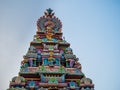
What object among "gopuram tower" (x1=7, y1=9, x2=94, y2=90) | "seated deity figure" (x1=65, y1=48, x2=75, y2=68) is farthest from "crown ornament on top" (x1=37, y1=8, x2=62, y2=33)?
"seated deity figure" (x1=65, y1=48, x2=75, y2=68)

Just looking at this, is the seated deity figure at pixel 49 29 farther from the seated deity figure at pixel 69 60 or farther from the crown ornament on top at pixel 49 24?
the seated deity figure at pixel 69 60

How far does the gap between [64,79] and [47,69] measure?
1964 millimetres

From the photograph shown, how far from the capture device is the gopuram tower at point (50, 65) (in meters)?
21.8

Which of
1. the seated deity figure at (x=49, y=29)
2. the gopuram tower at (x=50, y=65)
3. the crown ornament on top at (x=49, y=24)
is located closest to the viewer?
the gopuram tower at (x=50, y=65)

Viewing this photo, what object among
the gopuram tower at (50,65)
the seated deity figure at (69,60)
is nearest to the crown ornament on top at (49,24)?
the gopuram tower at (50,65)

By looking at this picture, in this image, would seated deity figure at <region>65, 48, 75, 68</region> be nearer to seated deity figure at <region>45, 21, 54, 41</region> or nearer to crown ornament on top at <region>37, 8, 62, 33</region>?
seated deity figure at <region>45, 21, 54, 41</region>

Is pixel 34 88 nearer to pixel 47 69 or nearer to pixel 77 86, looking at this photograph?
pixel 47 69

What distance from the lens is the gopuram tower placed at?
2183 centimetres

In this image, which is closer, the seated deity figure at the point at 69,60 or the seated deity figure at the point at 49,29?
the seated deity figure at the point at 69,60

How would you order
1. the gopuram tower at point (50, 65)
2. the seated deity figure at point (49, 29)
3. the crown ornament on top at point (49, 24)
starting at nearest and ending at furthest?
1. the gopuram tower at point (50, 65)
2. the seated deity figure at point (49, 29)
3. the crown ornament on top at point (49, 24)

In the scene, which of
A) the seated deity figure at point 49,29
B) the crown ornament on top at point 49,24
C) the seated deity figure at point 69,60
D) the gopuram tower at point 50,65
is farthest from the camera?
the crown ornament on top at point 49,24

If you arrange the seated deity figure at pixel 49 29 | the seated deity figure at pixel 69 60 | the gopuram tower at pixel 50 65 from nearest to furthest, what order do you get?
the gopuram tower at pixel 50 65, the seated deity figure at pixel 69 60, the seated deity figure at pixel 49 29

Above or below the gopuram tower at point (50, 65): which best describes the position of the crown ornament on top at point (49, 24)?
above

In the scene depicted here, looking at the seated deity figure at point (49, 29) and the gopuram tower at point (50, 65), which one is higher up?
the seated deity figure at point (49, 29)
